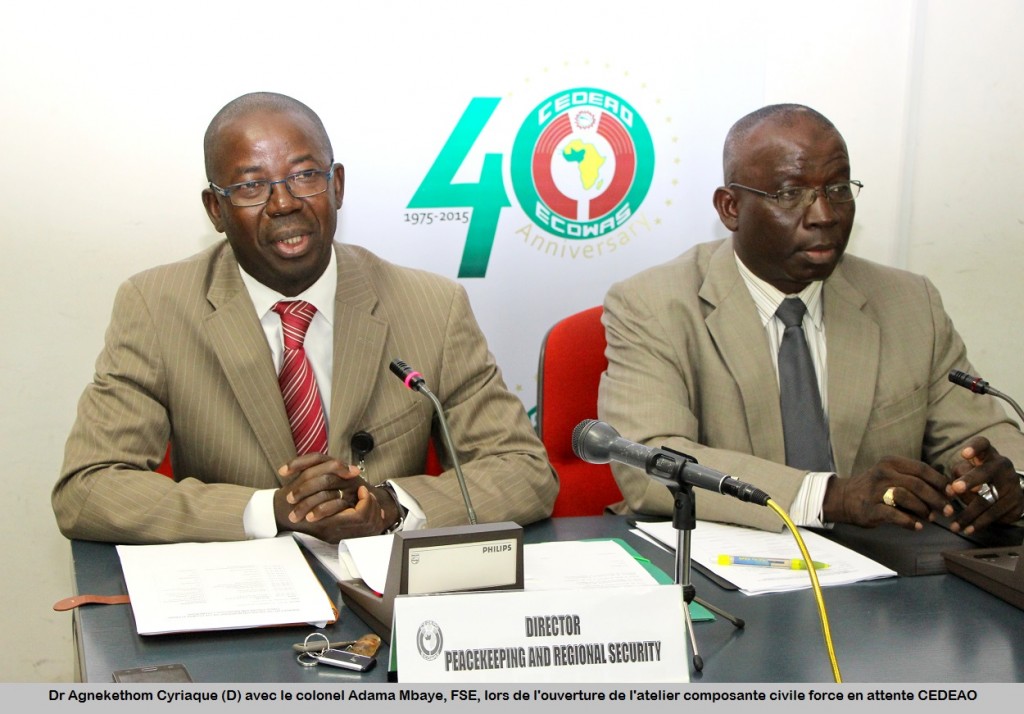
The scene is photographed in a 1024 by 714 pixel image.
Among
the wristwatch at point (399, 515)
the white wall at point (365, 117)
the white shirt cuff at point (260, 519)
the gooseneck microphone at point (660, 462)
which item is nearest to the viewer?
the gooseneck microphone at point (660, 462)

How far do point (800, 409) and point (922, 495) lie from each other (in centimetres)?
52

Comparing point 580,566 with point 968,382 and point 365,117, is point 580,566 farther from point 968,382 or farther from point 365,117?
point 365,117

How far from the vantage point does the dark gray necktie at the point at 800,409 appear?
2777 millimetres

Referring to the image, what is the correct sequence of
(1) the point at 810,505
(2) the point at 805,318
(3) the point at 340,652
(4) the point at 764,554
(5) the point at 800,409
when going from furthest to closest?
(2) the point at 805,318
(5) the point at 800,409
(1) the point at 810,505
(4) the point at 764,554
(3) the point at 340,652

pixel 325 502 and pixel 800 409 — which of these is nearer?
pixel 325 502

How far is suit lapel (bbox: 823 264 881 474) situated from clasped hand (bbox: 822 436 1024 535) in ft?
1.37

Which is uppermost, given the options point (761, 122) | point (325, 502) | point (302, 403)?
point (761, 122)

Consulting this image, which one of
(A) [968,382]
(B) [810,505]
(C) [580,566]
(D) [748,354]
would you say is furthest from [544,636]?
(D) [748,354]

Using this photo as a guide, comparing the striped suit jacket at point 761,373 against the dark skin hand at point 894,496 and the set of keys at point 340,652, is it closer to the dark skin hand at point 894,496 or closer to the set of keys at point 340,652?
the dark skin hand at point 894,496

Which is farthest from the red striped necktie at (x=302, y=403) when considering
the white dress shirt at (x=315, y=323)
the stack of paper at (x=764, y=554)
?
the stack of paper at (x=764, y=554)

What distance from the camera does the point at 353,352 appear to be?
8.59 ft

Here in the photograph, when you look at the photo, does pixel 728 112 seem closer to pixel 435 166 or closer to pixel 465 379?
pixel 435 166

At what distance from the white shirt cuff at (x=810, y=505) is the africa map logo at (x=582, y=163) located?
1.45 metres

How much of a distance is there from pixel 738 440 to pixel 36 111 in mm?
2159
